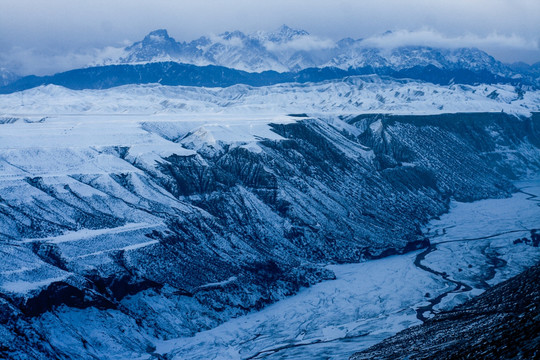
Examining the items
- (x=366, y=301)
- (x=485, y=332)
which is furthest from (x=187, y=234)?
(x=485, y=332)

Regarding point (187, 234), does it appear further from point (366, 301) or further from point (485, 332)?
point (485, 332)

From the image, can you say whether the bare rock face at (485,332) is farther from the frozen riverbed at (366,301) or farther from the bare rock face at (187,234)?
the bare rock face at (187,234)

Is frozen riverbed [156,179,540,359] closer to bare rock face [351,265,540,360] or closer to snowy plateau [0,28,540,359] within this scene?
snowy plateau [0,28,540,359]

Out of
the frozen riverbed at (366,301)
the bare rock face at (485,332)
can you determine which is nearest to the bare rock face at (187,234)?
the frozen riverbed at (366,301)

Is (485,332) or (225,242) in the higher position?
(485,332)

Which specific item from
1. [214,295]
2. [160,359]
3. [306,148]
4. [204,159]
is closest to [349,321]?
[214,295]

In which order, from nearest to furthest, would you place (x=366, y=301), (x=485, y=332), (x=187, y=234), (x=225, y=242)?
(x=485, y=332)
(x=366, y=301)
(x=187, y=234)
(x=225, y=242)

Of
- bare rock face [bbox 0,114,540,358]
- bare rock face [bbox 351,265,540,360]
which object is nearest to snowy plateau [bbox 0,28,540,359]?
bare rock face [bbox 0,114,540,358]
